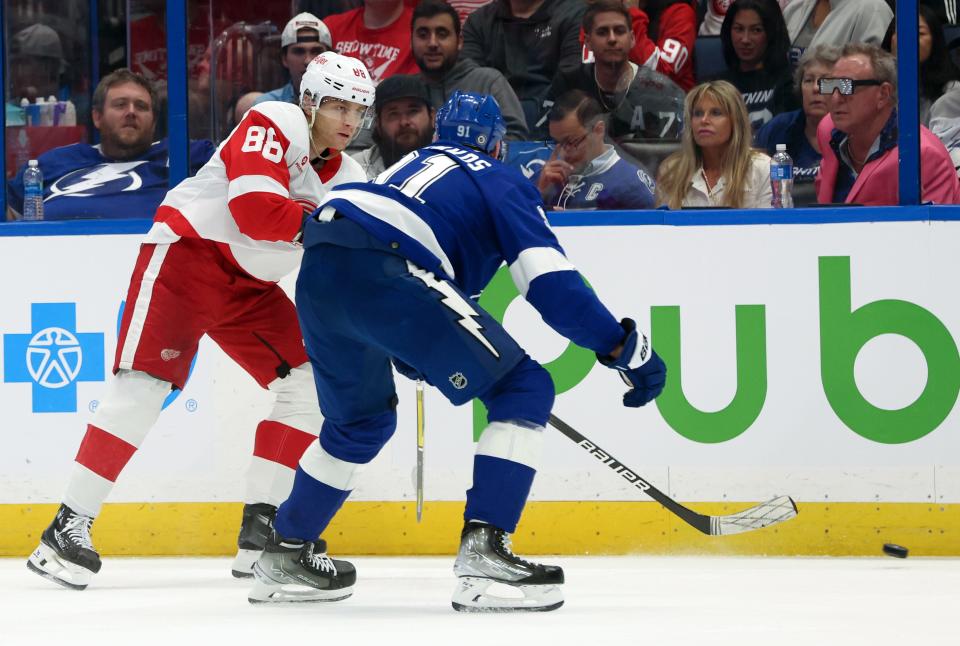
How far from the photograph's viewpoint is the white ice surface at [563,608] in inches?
107

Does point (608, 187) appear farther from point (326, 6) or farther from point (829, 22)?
point (326, 6)

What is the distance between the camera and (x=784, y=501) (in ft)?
12.4

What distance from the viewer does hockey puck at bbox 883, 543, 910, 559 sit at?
4125 mm

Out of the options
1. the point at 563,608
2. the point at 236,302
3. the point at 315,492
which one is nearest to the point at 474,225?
the point at 315,492

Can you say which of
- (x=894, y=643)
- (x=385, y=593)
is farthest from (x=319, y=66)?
(x=894, y=643)

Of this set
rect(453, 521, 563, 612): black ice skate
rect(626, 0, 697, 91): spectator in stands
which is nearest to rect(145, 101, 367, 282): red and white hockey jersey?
rect(453, 521, 563, 612): black ice skate

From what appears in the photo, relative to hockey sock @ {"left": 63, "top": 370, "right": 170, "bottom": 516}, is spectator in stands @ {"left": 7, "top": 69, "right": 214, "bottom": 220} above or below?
above

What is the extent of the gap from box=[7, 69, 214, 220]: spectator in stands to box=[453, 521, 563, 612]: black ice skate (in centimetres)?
210

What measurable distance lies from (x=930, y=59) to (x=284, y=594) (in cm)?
256

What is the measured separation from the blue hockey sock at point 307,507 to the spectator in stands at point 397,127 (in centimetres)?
173

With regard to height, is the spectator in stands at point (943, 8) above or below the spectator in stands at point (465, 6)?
below

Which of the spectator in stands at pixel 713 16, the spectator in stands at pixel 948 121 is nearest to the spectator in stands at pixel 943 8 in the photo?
the spectator in stands at pixel 948 121

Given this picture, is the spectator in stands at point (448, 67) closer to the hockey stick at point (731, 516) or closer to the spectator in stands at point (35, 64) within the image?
the spectator in stands at point (35, 64)

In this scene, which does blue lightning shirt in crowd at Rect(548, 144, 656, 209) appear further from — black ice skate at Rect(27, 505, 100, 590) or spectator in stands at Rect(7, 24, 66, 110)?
black ice skate at Rect(27, 505, 100, 590)
